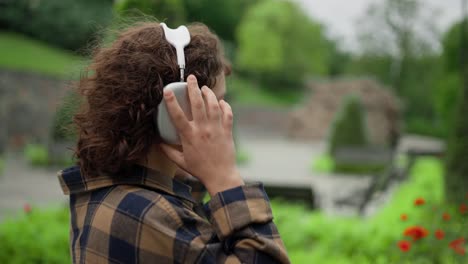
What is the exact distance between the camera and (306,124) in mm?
27422

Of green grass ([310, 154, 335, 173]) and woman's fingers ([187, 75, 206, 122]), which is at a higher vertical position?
woman's fingers ([187, 75, 206, 122])

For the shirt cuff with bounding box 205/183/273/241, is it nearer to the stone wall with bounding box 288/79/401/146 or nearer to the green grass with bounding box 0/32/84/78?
the stone wall with bounding box 288/79/401/146

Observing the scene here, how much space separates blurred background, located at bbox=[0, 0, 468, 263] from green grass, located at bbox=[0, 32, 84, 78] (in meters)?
0.12

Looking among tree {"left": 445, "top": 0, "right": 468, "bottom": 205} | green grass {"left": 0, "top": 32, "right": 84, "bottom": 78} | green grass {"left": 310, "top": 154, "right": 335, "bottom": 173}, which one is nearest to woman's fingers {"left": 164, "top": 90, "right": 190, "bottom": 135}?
tree {"left": 445, "top": 0, "right": 468, "bottom": 205}

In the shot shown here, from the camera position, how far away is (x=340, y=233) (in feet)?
14.8

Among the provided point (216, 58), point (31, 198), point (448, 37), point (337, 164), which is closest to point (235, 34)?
point (448, 37)

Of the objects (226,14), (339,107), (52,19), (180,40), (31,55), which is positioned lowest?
(339,107)

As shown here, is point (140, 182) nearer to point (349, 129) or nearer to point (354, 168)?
point (354, 168)

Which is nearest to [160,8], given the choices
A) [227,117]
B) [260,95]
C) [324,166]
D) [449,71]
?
[227,117]

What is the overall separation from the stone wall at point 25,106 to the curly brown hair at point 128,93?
16023 mm

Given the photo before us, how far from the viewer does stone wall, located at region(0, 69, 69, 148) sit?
659 inches

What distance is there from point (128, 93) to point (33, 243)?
10.6 ft

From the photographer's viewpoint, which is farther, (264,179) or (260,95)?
(260,95)

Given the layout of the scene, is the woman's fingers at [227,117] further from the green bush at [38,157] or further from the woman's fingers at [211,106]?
the green bush at [38,157]
